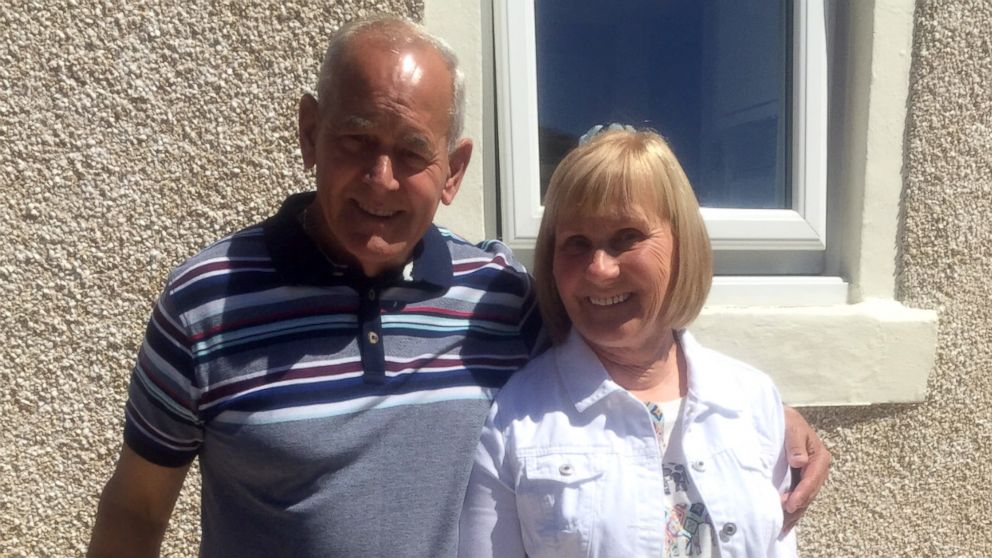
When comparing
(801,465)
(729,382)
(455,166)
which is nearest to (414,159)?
(455,166)

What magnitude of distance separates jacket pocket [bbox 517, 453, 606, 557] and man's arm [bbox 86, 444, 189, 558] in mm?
609

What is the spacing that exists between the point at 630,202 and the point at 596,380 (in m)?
0.34

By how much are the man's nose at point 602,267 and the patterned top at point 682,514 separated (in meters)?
0.29

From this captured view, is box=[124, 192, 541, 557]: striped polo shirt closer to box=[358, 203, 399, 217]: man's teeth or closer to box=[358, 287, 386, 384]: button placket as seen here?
box=[358, 287, 386, 384]: button placket

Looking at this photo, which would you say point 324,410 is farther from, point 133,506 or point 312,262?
point 133,506

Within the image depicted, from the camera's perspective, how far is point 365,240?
1.39 metres

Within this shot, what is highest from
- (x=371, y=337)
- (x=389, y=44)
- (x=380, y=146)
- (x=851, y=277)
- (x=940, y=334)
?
(x=389, y=44)

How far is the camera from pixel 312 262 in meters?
1.41

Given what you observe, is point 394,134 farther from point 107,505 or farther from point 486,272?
point 107,505

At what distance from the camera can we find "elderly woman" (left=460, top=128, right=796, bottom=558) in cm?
143

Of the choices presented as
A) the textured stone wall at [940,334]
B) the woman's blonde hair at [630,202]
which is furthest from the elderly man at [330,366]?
the textured stone wall at [940,334]

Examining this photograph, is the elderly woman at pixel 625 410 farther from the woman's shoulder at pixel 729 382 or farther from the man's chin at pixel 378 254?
the man's chin at pixel 378 254

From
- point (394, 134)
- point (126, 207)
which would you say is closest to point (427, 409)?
point (394, 134)

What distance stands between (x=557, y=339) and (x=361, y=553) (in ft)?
1.82
